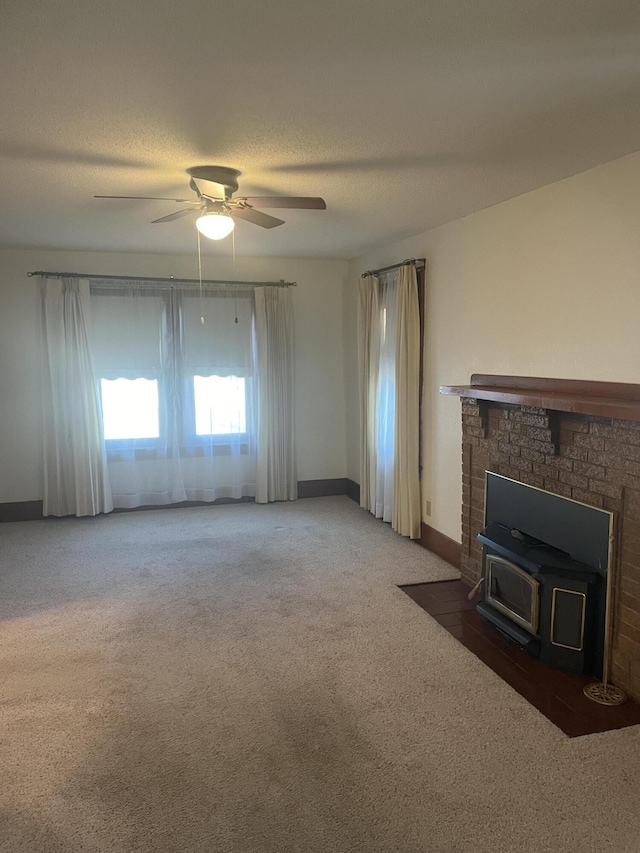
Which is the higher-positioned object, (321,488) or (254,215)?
(254,215)

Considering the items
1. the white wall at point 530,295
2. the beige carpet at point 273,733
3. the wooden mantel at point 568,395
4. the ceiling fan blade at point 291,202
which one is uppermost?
the ceiling fan blade at point 291,202

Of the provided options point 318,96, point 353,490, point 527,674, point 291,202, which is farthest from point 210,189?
point 353,490

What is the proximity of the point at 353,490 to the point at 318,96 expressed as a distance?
459 centimetres

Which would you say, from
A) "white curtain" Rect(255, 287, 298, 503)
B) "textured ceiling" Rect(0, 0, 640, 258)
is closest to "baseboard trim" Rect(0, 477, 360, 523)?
"white curtain" Rect(255, 287, 298, 503)

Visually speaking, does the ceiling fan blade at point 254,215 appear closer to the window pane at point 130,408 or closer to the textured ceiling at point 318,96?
the textured ceiling at point 318,96

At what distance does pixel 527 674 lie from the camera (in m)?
2.87

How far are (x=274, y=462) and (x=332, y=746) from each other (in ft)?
12.9

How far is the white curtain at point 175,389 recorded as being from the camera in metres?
5.68

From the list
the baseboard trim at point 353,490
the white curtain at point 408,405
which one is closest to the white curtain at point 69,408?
the baseboard trim at point 353,490

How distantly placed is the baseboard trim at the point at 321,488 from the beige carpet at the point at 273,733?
2223mm

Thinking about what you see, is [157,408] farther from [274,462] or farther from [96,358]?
[274,462]

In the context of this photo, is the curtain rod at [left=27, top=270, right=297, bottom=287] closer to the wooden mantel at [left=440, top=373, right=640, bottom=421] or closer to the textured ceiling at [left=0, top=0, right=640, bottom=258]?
the textured ceiling at [left=0, top=0, right=640, bottom=258]

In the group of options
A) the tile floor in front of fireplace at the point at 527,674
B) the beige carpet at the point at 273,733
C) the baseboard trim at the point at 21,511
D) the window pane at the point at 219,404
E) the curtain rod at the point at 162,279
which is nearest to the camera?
the beige carpet at the point at 273,733

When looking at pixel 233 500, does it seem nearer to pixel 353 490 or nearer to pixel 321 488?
pixel 321 488
